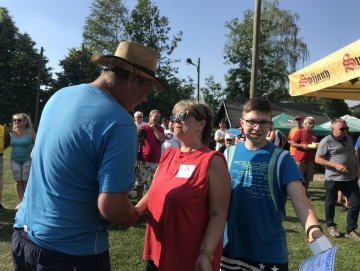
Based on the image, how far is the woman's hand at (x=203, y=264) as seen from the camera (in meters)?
1.69

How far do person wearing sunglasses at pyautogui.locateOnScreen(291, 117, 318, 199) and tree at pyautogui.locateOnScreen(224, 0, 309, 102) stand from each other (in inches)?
880

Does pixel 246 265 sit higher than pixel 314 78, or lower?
lower

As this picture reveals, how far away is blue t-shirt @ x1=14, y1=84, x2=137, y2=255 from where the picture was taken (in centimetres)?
140

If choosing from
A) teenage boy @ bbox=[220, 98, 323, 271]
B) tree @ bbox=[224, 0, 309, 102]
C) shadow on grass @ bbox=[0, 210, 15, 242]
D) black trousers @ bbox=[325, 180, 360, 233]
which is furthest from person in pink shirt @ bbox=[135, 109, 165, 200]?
tree @ bbox=[224, 0, 309, 102]

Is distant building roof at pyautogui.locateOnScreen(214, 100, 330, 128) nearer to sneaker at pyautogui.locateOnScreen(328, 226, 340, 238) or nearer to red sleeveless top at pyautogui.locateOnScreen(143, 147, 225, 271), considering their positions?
sneaker at pyautogui.locateOnScreen(328, 226, 340, 238)

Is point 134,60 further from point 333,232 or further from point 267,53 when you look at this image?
point 267,53

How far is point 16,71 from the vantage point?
33688 mm

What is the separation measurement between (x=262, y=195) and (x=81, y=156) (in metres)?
1.11

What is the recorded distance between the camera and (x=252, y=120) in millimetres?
2080

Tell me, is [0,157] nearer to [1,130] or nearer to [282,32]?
[1,130]

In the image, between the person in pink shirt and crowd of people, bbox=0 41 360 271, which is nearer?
crowd of people, bbox=0 41 360 271

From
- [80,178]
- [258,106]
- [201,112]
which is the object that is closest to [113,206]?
[80,178]

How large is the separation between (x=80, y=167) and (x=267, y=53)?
30.8 meters

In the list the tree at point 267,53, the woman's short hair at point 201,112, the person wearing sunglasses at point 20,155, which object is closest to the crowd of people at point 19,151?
the person wearing sunglasses at point 20,155
